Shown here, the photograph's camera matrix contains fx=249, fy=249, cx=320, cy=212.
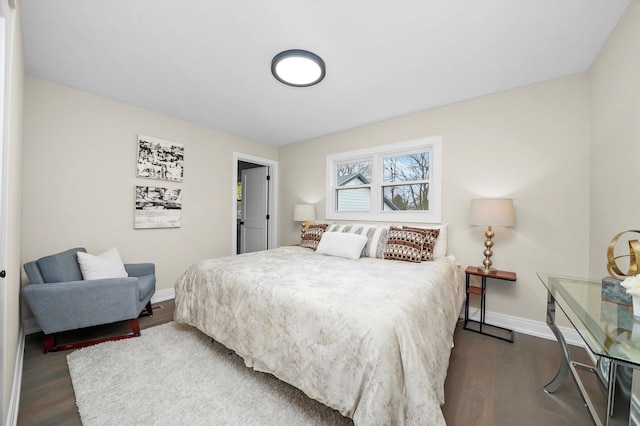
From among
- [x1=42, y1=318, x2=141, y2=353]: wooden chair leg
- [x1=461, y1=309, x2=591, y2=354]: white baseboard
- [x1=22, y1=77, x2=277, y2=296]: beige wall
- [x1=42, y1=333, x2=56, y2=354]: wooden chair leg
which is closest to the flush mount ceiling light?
[x1=22, y1=77, x2=277, y2=296]: beige wall

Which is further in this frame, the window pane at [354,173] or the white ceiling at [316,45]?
the window pane at [354,173]

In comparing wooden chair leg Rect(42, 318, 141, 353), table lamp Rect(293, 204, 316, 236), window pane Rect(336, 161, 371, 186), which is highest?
window pane Rect(336, 161, 371, 186)

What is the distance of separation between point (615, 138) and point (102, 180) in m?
4.75

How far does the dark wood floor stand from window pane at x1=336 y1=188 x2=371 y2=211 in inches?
81.6

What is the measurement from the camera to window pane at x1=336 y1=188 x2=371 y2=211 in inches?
148

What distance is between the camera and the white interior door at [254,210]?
4.90 m

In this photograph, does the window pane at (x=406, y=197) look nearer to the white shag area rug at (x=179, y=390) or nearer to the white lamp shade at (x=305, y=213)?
the white lamp shade at (x=305, y=213)

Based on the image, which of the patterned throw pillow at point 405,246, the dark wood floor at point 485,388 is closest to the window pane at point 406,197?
the patterned throw pillow at point 405,246

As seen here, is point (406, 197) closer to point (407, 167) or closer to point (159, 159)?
point (407, 167)

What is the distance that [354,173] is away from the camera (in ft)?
12.9

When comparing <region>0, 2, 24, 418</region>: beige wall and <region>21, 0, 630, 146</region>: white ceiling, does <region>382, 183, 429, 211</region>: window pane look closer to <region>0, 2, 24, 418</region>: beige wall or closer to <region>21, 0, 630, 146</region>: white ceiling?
<region>21, 0, 630, 146</region>: white ceiling

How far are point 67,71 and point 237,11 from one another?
1.97 m

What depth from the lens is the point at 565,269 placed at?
2.33 meters

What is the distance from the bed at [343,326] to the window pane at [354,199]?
1612 mm
